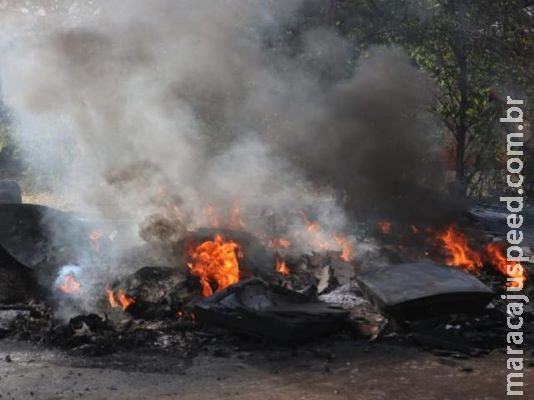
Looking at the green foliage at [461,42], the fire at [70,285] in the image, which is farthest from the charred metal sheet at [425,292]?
the green foliage at [461,42]

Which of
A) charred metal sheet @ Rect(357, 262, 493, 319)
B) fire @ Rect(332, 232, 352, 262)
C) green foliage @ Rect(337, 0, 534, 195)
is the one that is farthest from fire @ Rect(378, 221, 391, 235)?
green foliage @ Rect(337, 0, 534, 195)

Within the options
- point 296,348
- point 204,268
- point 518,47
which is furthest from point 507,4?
point 296,348

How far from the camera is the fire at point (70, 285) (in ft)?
25.9

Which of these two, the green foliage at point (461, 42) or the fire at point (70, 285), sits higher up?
the green foliage at point (461, 42)

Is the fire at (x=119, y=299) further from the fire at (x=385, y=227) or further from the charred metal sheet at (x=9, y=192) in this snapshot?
the charred metal sheet at (x=9, y=192)

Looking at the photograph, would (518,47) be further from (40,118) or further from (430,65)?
(40,118)

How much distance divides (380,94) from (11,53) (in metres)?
7.79

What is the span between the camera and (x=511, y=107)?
13.9 m

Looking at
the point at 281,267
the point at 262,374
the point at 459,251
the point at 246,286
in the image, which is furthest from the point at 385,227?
the point at 262,374

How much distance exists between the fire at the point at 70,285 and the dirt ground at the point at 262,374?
165 cm

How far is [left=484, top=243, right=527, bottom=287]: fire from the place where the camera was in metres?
8.41

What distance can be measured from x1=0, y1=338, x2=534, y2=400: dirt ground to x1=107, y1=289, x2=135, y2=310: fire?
1.45m

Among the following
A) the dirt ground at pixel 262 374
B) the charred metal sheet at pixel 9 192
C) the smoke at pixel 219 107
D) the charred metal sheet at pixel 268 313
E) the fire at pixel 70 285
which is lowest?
the dirt ground at pixel 262 374

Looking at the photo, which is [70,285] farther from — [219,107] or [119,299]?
[219,107]
